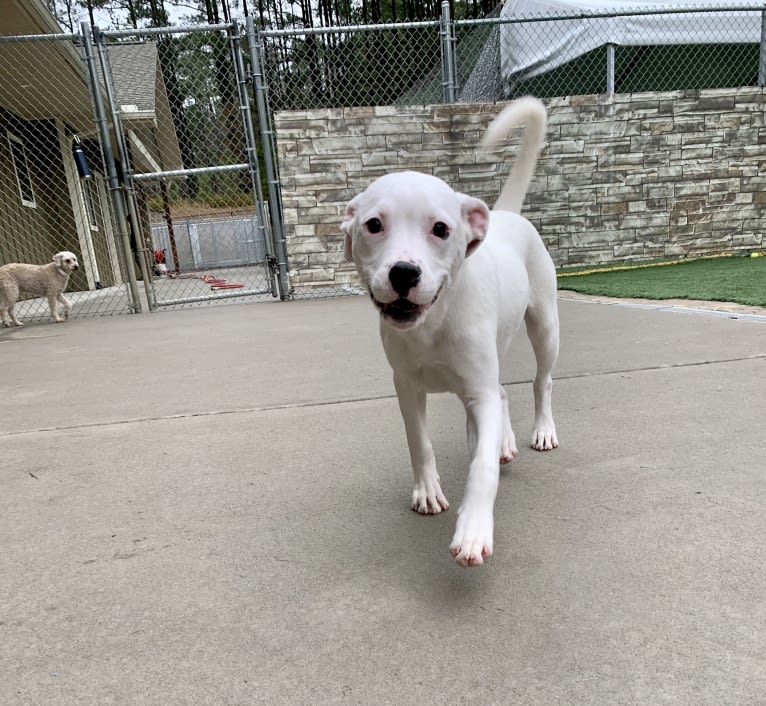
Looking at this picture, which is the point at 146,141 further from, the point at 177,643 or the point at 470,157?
the point at 177,643

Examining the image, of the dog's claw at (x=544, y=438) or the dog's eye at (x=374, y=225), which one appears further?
the dog's claw at (x=544, y=438)

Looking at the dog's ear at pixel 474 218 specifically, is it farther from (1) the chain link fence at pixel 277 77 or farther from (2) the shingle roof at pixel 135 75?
(2) the shingle roof at pixel 135 75

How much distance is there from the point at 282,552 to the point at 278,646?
401 millimetres

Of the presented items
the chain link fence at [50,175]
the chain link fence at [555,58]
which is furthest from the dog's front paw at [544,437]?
the chain link fence at [555,58]

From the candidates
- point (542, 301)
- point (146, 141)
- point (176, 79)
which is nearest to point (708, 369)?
point (542, 301)

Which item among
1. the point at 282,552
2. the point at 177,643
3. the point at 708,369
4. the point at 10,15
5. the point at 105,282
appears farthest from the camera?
the point at 105,282

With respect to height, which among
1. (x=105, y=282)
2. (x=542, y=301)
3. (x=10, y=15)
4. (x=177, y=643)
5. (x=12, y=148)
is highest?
(x=10, y=15)

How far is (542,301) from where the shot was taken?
7.48 feet

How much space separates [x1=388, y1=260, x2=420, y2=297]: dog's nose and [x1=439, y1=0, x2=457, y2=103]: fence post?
6480 millimetres

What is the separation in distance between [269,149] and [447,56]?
2.35 m

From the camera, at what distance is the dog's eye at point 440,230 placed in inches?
56.7

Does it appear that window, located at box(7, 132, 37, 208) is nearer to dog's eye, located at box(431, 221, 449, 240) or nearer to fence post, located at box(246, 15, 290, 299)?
fence post, located at box(246, 15, 290, 299)

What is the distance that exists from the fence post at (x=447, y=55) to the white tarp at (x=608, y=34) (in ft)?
4.96

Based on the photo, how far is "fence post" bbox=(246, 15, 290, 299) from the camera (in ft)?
21.9
